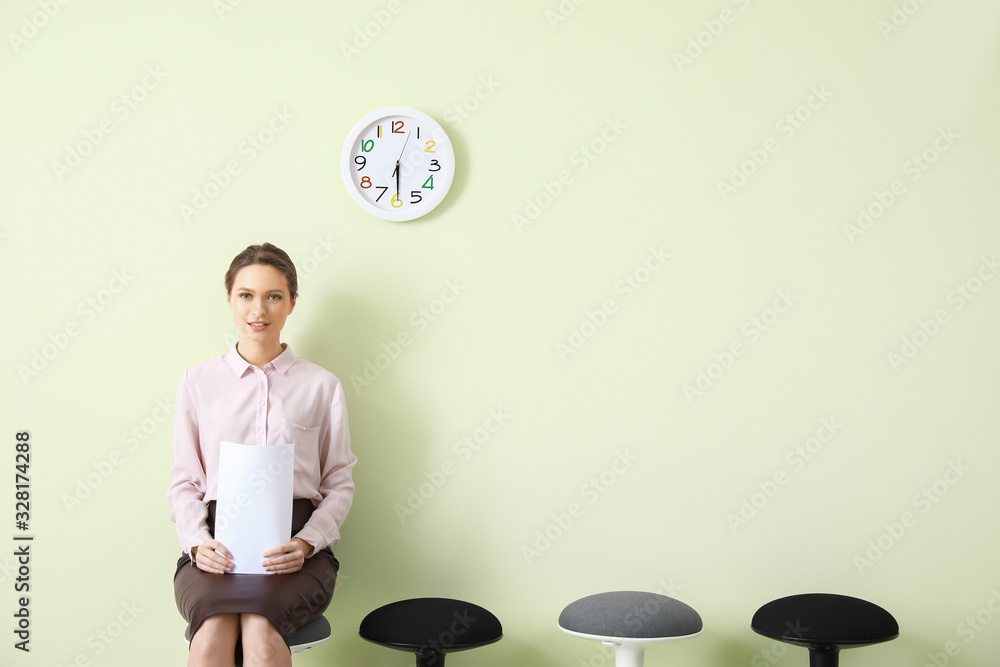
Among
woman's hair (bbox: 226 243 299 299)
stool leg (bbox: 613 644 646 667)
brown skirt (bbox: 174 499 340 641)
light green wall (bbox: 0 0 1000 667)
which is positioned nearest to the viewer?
brown skirt (bbox: 174 499 340 641)

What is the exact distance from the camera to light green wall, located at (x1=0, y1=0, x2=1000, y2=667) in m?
2.42

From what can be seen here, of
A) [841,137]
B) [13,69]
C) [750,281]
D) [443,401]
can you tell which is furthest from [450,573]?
[13,69]

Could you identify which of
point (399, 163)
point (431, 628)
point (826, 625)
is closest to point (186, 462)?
point (431, 628)

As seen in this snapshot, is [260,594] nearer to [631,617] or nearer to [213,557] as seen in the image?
[213,557]

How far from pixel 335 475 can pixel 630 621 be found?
94cm

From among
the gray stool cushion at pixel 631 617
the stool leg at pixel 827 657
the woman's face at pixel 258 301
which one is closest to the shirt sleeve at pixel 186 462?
the woman's face at pixel 258 301

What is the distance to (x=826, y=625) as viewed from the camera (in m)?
2.04

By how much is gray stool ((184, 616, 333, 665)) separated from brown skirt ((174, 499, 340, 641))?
0.12ft

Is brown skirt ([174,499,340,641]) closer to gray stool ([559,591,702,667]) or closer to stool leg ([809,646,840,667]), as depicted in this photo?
gray stool ([559,591,702,667])

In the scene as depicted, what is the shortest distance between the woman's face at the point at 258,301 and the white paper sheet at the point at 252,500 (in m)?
0.37

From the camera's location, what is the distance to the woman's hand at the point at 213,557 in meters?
2.02

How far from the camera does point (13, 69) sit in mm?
2494

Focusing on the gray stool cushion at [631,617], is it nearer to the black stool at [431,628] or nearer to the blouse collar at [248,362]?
the black stool at [431,628]

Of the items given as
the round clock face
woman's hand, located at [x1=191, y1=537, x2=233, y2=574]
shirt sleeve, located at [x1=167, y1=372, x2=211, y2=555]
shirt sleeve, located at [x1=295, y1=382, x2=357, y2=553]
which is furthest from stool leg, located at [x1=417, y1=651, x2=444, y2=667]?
the round clock face
